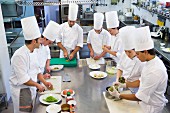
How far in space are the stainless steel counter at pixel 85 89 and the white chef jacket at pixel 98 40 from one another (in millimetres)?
631

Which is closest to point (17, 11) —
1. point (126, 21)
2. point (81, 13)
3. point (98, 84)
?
point (81, 13)

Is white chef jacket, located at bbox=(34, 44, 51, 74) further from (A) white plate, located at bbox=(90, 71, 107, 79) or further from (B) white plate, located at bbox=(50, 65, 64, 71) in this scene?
(A) white plate, located at bbox=(90, 71, 107, 79)

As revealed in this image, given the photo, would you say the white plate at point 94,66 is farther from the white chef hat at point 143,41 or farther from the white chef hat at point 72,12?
the white chef hat at point 143,41

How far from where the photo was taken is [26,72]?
2.00 metres

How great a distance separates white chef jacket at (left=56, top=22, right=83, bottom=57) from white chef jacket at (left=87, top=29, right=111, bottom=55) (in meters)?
0.20

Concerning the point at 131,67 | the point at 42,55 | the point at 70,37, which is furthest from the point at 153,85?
the point at 70,37

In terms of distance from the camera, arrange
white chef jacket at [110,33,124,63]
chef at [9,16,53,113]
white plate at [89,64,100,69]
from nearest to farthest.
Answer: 1. chef at [9,16,53,113]
2. white plate at [89,64,100,69]
3. white chef jacket at [110,33,124,63]

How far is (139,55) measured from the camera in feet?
5.53

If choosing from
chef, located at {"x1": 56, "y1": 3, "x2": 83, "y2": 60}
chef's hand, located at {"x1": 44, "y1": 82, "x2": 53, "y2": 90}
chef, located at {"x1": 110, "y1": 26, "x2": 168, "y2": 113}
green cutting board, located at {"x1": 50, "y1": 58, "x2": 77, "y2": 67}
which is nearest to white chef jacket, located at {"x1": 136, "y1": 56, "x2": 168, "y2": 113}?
chef, located at {"x1": 110, "y1": 26, "x2": 168, "y2": 113}

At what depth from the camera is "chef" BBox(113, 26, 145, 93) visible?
2.11m

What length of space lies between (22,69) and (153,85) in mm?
1294

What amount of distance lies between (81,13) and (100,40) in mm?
2034

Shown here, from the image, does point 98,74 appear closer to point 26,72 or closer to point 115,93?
point 115,93

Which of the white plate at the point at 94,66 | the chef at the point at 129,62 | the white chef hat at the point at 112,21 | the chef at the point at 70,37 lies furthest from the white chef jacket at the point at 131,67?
the chef at the point at 70,37
